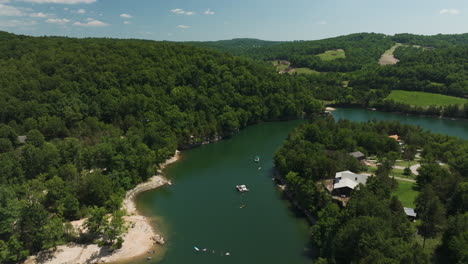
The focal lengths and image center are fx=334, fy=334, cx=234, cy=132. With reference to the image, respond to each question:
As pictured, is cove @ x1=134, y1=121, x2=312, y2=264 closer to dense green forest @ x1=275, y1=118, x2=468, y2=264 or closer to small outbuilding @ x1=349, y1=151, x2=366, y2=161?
dense green forest @ x1=275, y1=118, x2=468, y2=264

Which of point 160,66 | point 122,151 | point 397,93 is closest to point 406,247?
point 122,151

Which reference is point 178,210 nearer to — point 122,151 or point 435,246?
point 122,151

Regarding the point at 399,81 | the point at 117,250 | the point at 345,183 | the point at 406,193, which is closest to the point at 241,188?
the point at 345,183

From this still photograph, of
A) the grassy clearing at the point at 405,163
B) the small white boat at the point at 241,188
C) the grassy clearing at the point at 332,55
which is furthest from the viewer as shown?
the grassy clearing at the point at 332,55

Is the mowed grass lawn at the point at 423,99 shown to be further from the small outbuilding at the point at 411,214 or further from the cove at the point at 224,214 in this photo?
the small outbuilding at the point at 411,214

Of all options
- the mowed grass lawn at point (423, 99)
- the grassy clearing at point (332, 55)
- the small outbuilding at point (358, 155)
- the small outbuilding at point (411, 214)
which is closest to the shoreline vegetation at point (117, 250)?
the small outbuilding at point (411, 214)

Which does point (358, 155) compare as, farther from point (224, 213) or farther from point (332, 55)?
point (332, 55)

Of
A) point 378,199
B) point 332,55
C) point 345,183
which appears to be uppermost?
point 332,55
